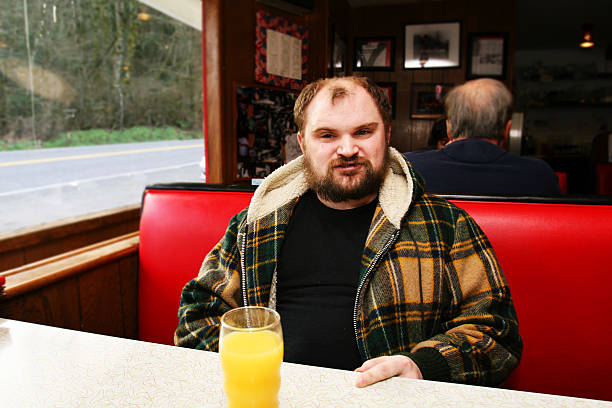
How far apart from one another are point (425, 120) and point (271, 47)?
7.72 ft

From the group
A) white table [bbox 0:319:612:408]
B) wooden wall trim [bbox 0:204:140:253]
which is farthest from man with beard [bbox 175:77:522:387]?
wooden wall trim [bbox 0:204:140:253]

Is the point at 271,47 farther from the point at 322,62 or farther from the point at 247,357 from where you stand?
the point at 247,357

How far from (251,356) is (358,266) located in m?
0.65

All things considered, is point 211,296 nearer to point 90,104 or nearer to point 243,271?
point 243,271

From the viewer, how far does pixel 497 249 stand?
Answer: 131 centimetres

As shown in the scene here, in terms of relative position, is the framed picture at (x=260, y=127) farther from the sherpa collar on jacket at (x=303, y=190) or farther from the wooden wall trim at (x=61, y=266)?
the sherpa collar on jacket at (x=303, y=190)

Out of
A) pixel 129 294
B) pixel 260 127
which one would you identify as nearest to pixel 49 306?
pixel 129 294

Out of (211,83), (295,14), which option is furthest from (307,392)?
(295,14)

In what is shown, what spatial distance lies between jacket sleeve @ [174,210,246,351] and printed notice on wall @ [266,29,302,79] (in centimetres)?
164

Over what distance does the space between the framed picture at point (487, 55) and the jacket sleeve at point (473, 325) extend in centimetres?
361

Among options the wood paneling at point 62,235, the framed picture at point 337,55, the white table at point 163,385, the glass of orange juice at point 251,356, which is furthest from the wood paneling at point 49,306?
the framed picture at point 337,55

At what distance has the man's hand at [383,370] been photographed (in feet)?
2.41

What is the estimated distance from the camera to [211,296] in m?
1.21

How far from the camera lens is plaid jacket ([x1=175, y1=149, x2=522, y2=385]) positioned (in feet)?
3.40
